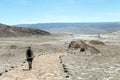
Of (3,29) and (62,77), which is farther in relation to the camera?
(3,29)

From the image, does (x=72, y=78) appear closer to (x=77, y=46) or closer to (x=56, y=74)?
(x=56, y=74)

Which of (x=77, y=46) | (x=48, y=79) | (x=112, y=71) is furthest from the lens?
(x=77, y=46)

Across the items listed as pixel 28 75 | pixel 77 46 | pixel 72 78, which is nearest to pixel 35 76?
pixel 28 75

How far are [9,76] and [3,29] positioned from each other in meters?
140

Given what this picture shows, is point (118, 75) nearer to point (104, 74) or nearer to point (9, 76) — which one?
point (104, 74)

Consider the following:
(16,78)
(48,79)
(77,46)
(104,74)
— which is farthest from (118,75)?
(77,46)

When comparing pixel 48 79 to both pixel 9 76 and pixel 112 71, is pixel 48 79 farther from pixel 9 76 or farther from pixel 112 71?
pixel 112 71

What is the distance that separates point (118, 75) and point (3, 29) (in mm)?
142282

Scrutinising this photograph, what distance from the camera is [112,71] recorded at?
28594mm

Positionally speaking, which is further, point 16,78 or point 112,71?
point 112,71

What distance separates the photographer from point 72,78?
24.9 m

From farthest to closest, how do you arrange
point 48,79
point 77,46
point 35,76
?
point 77,46 → point 35,76 → point 48,79

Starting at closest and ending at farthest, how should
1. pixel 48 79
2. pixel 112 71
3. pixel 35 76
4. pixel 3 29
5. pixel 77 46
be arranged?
pixel 48 79
pixel 35 76
pixel 112 71
pixel 77 46
pixel 3 29

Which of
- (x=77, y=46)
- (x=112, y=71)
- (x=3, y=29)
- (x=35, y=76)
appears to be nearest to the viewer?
(x=35, y=76)
